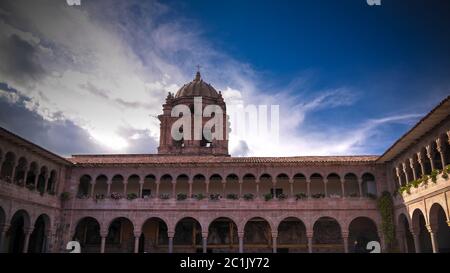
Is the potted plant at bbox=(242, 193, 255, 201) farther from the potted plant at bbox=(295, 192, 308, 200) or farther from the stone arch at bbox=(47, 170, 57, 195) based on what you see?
the stone arch at bbox=(47, 170, 57, 195)

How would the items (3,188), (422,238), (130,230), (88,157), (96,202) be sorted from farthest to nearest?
(88,157)
(130,230)
(96,202)
(422,238)
(3,188)

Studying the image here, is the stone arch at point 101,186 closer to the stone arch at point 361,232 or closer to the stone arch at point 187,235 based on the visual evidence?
the stone arch at point 187,235

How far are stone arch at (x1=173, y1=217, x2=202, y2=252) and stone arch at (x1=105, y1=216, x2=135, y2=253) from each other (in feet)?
11.0

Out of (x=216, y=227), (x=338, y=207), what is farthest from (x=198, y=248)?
(x=338, y=207)

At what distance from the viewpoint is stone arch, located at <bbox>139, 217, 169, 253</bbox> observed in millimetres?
29469

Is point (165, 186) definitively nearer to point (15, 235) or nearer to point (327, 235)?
point (15, 235)

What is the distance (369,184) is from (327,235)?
4.78 m

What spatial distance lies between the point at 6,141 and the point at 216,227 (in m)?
15.1

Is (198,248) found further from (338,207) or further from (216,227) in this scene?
(338,207)

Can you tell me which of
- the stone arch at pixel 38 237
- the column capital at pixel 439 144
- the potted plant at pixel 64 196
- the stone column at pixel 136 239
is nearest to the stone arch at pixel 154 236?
the stone column at pixel 136 239

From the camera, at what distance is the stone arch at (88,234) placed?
29.5 metres

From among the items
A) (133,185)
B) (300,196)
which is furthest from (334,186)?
(133,185)

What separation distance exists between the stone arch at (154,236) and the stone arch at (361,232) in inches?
525

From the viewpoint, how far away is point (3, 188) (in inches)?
843
